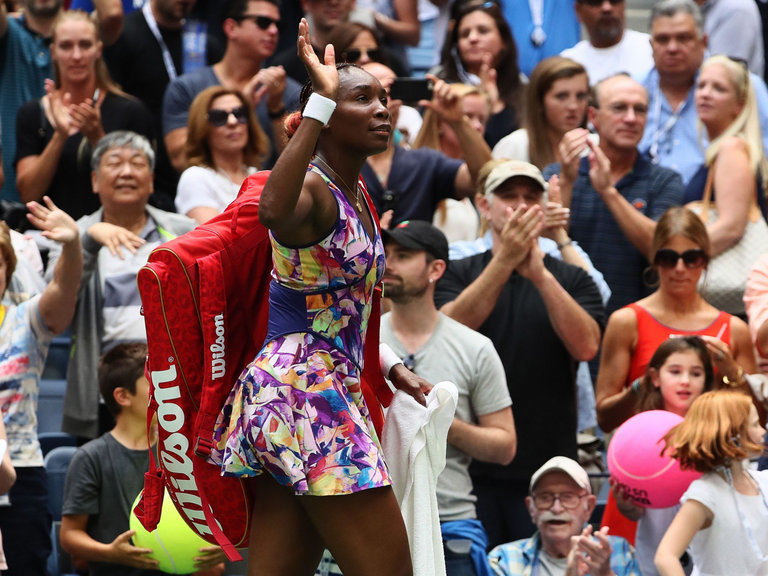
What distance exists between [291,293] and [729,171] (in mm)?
3847

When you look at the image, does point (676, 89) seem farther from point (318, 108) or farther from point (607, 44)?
point (318, 108)

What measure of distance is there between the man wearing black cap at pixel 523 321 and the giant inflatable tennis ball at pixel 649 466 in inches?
25.0

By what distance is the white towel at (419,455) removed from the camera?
367 cm

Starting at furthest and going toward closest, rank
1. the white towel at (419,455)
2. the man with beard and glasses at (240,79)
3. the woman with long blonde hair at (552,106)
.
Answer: the man with beard and glasses at (240,79) → the woman with long blonde hair at (552,106) → the white towel at (419,455)

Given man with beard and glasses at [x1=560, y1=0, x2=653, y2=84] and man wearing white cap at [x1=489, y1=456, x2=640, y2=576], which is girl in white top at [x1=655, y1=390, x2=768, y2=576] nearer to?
man wearing white cap at [x1=489, y1=456, x2=640, y2=576]

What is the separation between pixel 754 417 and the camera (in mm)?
4977

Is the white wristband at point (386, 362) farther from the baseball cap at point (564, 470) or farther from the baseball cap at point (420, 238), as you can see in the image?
the baseball cap at point (420, 238)

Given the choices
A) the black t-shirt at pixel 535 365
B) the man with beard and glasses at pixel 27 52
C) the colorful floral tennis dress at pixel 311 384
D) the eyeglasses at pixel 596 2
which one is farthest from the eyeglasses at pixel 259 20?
the colorful floral tennis dress at pixel 311 384

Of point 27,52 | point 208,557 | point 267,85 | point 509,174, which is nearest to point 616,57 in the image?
point 267,85

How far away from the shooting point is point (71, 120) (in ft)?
22.9

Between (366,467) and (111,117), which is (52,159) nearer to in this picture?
(111,117)

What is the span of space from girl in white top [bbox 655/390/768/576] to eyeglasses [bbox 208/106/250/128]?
2989 millimetres

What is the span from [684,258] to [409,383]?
243 cm

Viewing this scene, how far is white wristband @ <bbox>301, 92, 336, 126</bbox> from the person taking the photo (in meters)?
3.18
